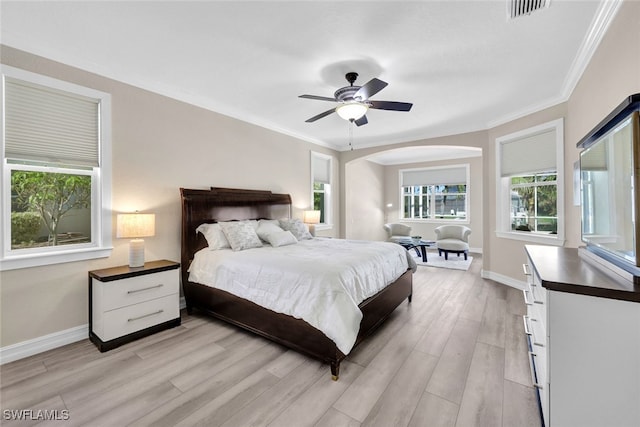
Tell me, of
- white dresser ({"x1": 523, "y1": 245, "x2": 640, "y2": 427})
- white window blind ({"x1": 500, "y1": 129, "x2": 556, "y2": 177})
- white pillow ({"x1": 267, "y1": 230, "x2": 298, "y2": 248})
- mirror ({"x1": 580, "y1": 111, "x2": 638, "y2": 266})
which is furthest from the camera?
white window blind ({"x1": 500, "y1": 129, "x2": 556, "y2": 177})

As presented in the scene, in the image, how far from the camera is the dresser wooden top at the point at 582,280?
117 cm

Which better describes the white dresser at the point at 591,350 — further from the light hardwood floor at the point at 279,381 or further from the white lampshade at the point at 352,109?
the white lampshade at the point at 352,109

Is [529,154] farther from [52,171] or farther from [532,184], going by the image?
[52,171]

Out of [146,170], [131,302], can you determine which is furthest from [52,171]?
[131,302]

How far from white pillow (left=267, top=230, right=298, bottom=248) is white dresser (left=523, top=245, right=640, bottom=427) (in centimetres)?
277

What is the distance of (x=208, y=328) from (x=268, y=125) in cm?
327

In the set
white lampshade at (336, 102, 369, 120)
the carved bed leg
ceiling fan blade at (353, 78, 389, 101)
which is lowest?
the carved bed leg

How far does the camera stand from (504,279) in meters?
4.48

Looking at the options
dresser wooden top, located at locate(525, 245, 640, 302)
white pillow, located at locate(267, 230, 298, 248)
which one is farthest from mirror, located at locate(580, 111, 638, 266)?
white pillow, located at locate(267, 230, 298, 248)

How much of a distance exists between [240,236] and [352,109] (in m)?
2.00

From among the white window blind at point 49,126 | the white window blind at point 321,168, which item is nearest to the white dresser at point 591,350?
the white window blind at point 49,126

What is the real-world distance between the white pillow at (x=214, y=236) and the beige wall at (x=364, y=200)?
366cm

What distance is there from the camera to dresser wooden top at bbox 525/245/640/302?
46.0 inches

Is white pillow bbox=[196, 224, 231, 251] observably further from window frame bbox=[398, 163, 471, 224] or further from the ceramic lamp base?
window frame bbox=[398, 163, 471, 224]
